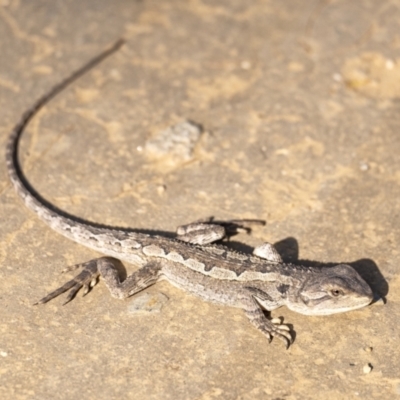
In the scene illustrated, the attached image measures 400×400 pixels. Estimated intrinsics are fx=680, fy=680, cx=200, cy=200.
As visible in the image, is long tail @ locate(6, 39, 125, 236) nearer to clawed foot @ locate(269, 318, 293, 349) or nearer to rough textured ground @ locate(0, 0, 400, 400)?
rough textured ground @ locate(0, 0, 400, 400)

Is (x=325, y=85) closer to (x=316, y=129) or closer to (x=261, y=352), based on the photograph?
(x=316, y=129)

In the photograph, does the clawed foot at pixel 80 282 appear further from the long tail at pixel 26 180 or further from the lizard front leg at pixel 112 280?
the long tail at pixel 26 180

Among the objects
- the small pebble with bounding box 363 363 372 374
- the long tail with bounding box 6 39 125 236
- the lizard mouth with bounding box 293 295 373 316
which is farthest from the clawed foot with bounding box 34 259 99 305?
the small pebble with bounding box 363 363 372 374

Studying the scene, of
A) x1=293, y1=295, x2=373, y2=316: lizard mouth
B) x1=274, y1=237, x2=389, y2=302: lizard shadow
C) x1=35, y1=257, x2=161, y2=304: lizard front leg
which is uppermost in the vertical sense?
x1=293, y1=295, x2=373, y2=316: lizard mouth

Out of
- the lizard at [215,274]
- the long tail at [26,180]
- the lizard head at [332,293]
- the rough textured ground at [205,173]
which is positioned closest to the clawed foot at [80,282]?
the lizard at [215,274]

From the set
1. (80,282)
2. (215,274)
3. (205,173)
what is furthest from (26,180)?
(215,274)

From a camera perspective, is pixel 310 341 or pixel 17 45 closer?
pixel 310 341

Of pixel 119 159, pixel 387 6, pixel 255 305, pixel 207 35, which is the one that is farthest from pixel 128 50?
pixel 255 305
